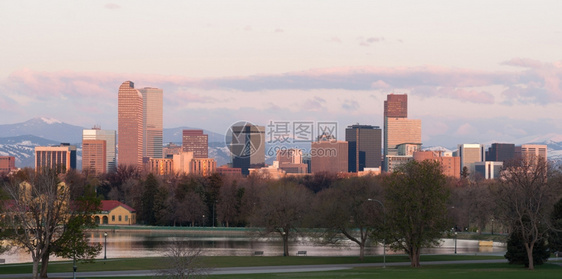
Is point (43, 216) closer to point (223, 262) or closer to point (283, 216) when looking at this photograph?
point (223, 262)

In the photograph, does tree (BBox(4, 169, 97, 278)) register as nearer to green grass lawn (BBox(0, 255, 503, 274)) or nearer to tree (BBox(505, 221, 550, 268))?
green grass lawn (BBox(0, 255, 503, 274))

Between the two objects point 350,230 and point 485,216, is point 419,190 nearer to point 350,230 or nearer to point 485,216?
point 350,230

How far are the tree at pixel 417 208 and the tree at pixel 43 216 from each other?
87.6ft

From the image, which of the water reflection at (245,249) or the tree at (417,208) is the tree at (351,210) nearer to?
the tree at (417,208)

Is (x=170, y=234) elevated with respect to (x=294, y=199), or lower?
lower

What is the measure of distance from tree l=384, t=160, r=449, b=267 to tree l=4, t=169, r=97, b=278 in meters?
26.7

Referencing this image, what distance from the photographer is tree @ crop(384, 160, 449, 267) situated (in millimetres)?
71562

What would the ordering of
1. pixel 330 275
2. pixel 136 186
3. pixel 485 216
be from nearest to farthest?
pixel 330 275, pixel 485 216, pixel 136 186

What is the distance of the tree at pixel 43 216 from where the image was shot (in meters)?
60.0

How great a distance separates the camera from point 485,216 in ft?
429

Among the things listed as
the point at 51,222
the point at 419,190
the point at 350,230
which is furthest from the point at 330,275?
the point at 350,230

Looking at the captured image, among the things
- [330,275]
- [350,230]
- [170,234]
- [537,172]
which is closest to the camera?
[330,275]

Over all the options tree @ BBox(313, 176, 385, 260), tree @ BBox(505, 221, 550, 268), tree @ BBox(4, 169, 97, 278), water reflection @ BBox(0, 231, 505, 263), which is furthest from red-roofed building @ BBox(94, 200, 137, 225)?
tree @ BBox(505, 221, 550, 268)

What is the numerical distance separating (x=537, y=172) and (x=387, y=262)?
54.8 feet
